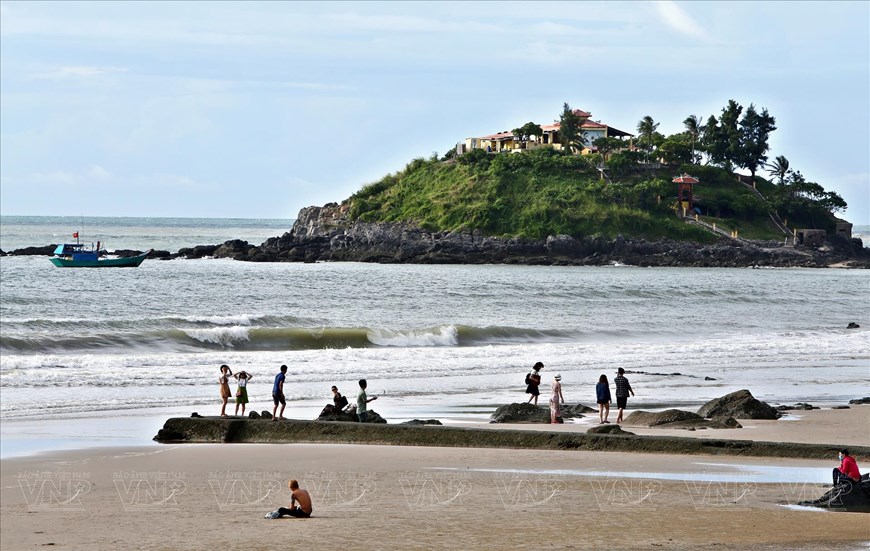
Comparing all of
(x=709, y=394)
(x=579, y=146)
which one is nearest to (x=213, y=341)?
(x=709, y=394)

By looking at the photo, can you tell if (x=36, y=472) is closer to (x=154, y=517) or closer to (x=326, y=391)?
(x=154, y=517)

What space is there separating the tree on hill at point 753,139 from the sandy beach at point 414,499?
387 ft

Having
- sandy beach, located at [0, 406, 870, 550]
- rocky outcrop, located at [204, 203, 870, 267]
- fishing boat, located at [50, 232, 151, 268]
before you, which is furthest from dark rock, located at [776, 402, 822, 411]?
rocky outcrop, located at [204, 203, 870, 267]

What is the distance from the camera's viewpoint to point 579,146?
423 ft

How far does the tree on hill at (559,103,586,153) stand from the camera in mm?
127562

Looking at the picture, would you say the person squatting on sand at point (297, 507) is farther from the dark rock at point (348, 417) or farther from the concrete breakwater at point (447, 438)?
the dark rock at point (348, 417)

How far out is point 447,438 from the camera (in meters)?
16.8

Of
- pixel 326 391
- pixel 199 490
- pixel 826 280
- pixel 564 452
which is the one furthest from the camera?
pixel 826 280

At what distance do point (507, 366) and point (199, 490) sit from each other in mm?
17972

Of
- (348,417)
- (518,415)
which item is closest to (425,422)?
(348,417)

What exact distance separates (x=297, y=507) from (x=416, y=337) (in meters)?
27.6

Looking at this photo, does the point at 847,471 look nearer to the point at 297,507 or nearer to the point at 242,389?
the point at 297,507

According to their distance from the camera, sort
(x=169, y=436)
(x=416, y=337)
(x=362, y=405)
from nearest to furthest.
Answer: (x=169, y=436), (x=362, y=405), (x=416, y=337)

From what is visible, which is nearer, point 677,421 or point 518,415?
point 677,421
